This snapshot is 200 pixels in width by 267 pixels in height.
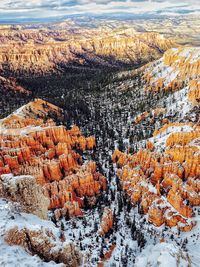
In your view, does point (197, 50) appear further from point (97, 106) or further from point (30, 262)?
point (30, 262)

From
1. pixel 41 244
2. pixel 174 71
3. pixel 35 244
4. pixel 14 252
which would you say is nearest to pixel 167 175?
pixel 41 244

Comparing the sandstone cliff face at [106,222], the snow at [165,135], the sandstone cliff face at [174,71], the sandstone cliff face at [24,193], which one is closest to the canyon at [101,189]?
the sandstone cliff face at [106,222]

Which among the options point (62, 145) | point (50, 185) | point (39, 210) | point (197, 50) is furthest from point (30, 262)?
point (197, 50)

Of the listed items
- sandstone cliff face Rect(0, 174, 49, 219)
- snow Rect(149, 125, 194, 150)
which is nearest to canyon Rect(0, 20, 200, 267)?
sandstone cliff face Rect(0, 174, 49, 219)

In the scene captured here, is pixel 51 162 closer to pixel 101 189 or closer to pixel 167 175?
pixel 101 189

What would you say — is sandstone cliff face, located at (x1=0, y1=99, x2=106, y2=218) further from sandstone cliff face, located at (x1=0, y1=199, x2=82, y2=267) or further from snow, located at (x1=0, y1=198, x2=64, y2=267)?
sandstone cliff face, located at (x1=0, y1=199, x2=82, y2=267)

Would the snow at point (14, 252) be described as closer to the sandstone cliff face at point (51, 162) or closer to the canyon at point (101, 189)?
the canyon at point (101, 189)
